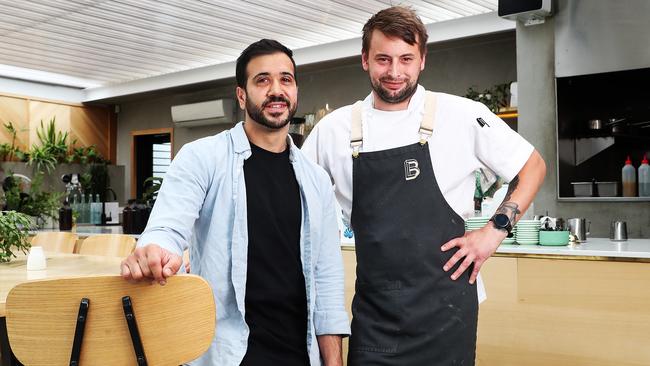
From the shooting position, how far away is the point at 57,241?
414cm

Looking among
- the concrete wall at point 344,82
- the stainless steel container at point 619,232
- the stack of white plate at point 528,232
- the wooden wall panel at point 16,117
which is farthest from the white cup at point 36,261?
the wooden wall panel at point 16,117

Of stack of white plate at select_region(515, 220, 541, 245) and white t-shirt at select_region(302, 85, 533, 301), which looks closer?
white t-shirt at select_region(302, 85, 533, 301)

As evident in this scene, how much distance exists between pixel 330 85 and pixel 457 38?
7.19 feet

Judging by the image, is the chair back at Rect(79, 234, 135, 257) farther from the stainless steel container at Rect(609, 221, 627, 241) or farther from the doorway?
the doorway

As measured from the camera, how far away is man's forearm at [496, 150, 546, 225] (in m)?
1.86

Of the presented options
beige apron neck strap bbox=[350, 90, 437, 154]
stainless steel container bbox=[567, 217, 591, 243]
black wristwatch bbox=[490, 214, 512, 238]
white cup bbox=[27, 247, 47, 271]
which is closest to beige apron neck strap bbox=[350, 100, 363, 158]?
beige apron neck strap bbox=[350, 90, 437, 154]

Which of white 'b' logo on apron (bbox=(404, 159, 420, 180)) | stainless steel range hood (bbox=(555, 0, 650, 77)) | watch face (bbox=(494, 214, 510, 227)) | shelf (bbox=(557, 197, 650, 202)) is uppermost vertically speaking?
stainless steel range hood (bbox=(555, 0, 650, 77))

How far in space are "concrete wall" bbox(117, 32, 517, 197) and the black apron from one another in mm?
4852

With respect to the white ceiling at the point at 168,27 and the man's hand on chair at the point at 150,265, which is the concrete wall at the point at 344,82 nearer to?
the white ceiling at the point at 168,27

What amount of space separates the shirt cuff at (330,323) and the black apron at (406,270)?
0.35ft

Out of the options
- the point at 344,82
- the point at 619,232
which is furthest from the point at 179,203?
the point at 344,82

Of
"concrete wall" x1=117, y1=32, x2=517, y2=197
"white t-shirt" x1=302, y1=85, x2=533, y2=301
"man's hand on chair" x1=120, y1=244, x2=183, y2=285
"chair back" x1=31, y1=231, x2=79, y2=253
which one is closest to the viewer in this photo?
"man's hand on chair" x1=120, y1=244, x2=183, y2=285

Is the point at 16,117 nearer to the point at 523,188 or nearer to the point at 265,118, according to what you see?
the point at 265,118

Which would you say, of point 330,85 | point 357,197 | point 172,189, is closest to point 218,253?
point 172,189
